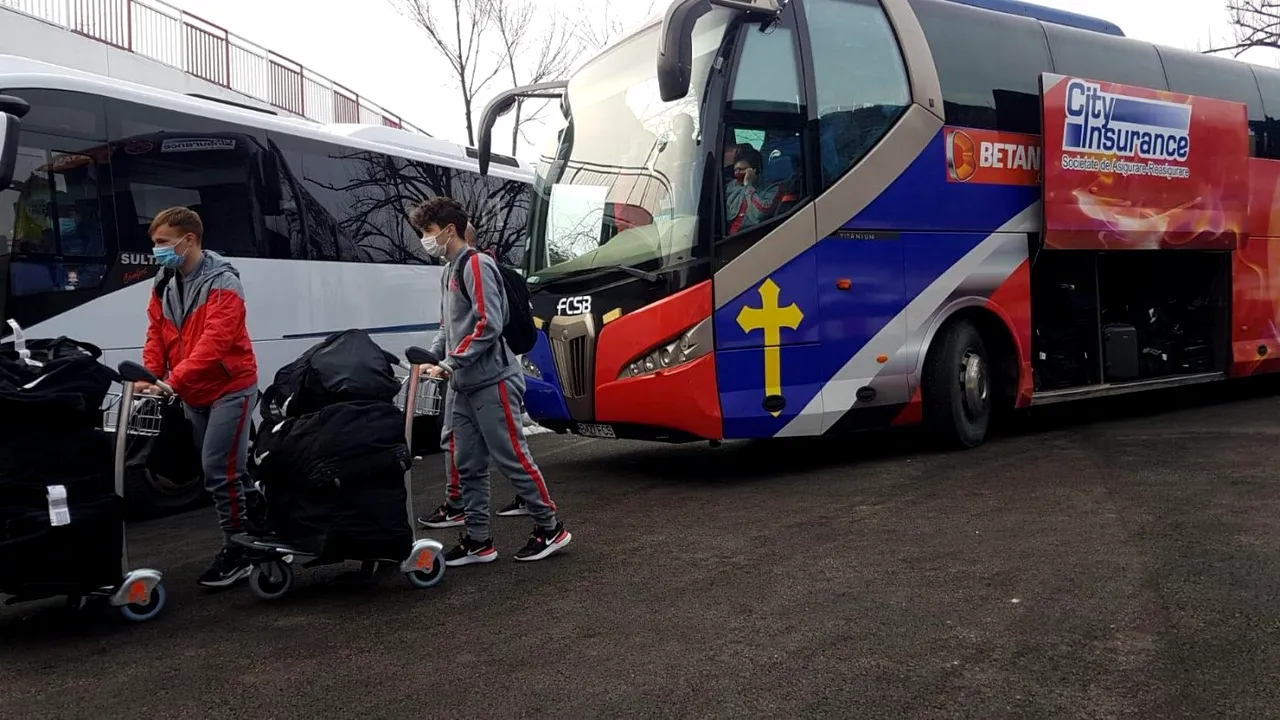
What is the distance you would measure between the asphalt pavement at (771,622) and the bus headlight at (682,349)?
937 mm

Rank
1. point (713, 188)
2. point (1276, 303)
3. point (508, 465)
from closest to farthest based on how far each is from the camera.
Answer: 1. point (508, 465)
2. point (713, 188)
3. point (1276, 303)

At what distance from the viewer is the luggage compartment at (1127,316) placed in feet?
31.7

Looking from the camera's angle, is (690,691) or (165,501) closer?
(690,691)

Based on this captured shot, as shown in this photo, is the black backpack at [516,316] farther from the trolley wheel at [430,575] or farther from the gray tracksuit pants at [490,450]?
the trolley wheel at [430,575]

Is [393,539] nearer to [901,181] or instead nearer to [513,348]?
[513,348]

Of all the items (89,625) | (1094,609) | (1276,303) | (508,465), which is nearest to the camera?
(1094,609)

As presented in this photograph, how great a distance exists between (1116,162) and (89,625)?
878 cm

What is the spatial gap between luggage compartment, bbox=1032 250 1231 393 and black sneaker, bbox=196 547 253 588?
7.02 meters

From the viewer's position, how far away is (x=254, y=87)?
20328 millimetres

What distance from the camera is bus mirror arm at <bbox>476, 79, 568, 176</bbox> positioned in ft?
29.7

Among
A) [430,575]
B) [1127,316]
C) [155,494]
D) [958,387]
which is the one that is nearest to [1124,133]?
[1127,316]

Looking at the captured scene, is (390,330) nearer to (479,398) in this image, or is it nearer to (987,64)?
(479,398)

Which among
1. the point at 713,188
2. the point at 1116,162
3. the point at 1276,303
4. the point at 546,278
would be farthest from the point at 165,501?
the point at 1276,303

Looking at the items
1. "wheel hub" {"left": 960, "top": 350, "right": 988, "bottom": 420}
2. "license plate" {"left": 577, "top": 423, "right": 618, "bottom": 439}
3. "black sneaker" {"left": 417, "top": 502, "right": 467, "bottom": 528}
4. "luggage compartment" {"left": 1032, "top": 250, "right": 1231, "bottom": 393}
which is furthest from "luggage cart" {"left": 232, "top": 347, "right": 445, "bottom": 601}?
"luggage compartment" {"left": 1032, "top": 250, "right": 1231, "bottom": 393}
